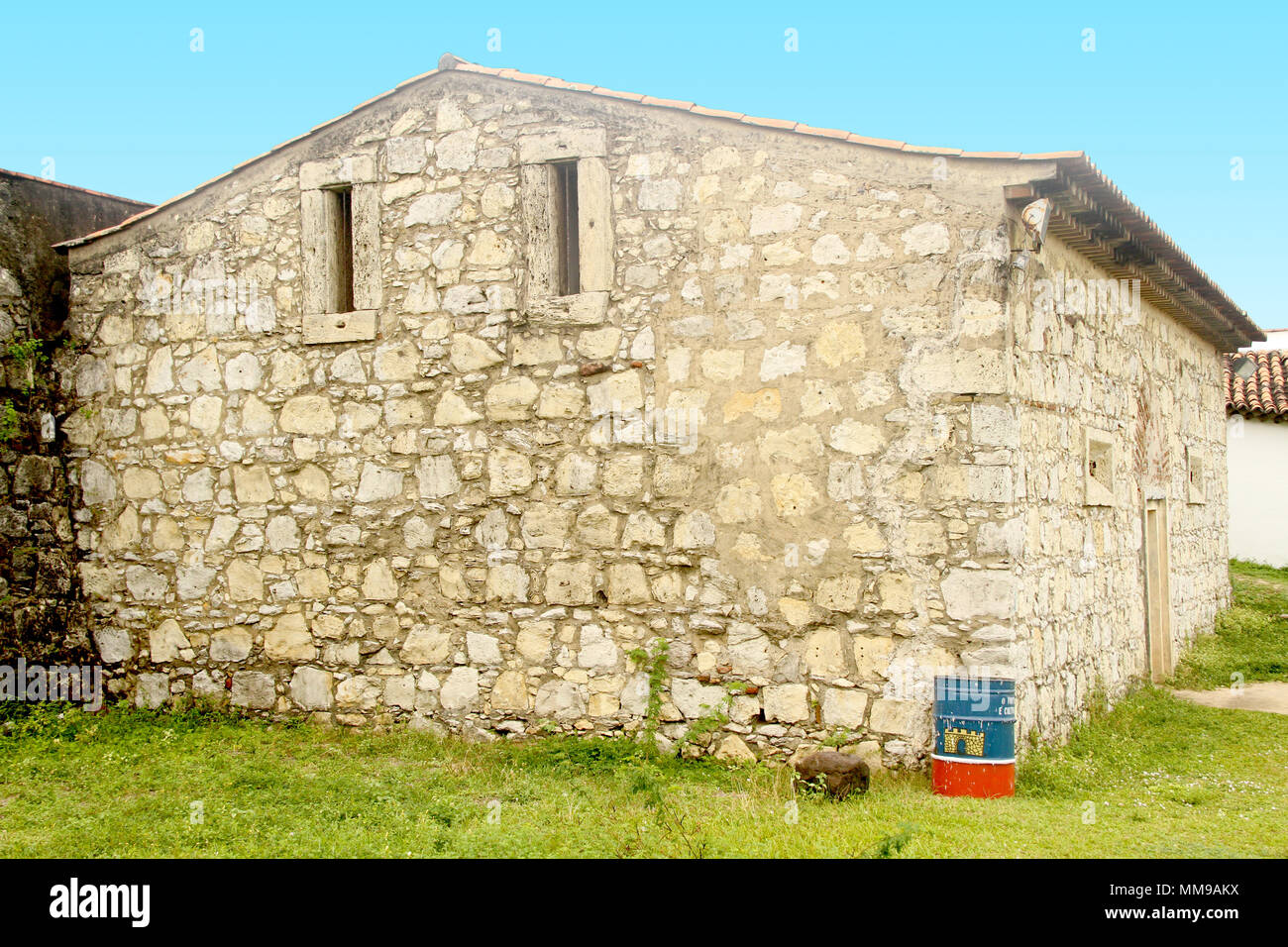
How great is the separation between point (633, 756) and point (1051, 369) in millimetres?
4095

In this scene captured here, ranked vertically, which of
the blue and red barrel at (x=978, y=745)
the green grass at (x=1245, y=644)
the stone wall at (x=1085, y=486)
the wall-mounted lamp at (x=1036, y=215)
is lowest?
the green grass at (x=1245, y=644)

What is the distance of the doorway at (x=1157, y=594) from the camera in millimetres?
10602

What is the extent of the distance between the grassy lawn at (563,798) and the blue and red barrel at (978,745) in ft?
0.53

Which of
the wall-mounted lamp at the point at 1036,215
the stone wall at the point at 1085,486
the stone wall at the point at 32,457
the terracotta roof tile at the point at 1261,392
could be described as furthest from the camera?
the terracotta roof tile at the point at 1261,392

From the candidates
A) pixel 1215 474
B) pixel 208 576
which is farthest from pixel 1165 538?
pixel 208 576

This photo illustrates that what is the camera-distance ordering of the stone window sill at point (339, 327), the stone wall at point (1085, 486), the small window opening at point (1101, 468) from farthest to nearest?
the small window opening at point (1101, 468), the stone window sill at point (339, 327), the stone wall at point (1085, 486)

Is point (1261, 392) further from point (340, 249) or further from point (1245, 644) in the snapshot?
point (340, 249)

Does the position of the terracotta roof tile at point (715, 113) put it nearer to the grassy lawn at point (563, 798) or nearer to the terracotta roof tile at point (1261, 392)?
the grassy lawn at point (563, 798)

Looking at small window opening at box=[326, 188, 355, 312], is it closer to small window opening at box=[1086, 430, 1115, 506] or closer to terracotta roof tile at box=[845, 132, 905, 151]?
terracotta roof tile at box=[845, 132, 905, 151]

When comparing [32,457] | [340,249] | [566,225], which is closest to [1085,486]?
[566,225]

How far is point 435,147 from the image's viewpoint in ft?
27.0

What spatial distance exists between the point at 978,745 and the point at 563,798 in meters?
2.53

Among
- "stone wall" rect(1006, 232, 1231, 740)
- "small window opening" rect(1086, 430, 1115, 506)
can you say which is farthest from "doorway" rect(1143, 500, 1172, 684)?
"small window opening" rect(1086, 430, 1115, 506)

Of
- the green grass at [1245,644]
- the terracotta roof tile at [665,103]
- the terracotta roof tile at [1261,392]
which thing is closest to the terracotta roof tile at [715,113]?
the terracotta roof tile at [665,103]
